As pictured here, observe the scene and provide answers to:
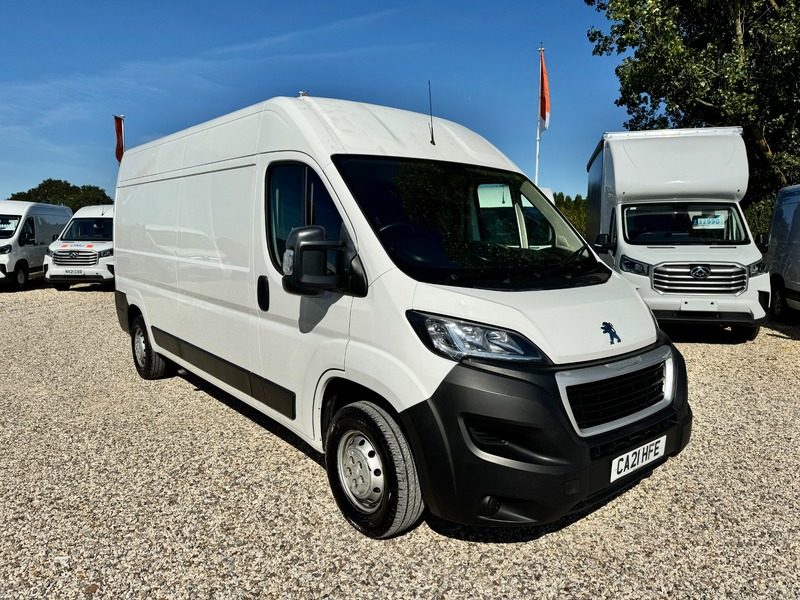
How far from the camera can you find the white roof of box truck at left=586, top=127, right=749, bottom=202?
28.1 feet

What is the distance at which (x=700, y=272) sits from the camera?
7797 millimetres

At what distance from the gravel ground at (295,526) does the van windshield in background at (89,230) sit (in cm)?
1154

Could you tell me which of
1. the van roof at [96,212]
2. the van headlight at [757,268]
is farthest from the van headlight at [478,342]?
the van roof at [96,212]

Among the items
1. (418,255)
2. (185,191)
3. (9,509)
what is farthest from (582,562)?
(185,191)

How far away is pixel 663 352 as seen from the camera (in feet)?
10.6

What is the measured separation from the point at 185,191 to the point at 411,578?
355 cm

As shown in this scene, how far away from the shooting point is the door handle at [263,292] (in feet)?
12.3

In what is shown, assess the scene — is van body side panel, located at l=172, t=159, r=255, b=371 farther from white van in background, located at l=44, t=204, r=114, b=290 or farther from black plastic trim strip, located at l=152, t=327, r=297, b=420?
white van in background, located at l=44, t=204, r=114, b=290

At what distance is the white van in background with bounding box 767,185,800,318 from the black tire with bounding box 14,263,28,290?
17584 millimetres

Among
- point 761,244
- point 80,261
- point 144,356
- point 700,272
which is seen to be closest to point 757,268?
point 761,244

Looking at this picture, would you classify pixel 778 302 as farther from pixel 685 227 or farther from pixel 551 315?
pixel 551 315

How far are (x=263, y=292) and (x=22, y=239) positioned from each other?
1553 centimetres

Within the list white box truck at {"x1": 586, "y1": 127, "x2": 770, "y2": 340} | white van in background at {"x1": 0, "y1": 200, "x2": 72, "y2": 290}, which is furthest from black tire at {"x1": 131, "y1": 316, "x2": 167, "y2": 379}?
white van in background at {"x1": 0, "y1": 200, "x2": 72, "y2": 290}

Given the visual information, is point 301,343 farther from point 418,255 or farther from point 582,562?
point 582,562
